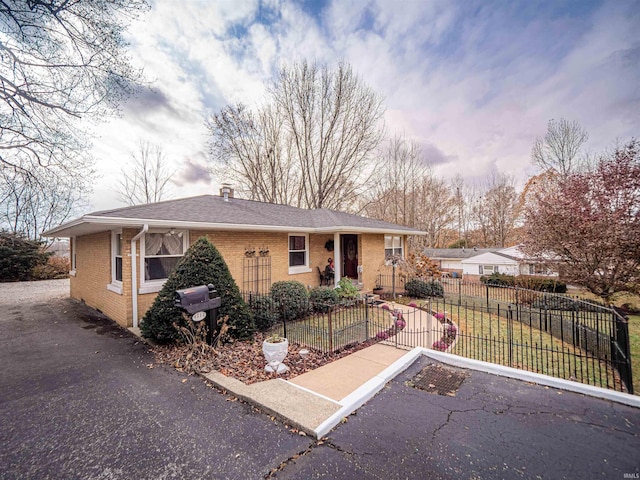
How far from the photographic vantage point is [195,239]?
8.49 m

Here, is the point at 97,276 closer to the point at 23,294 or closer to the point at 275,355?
the point at 275,355

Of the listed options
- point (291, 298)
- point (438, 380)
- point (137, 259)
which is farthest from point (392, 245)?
point (137, 259)

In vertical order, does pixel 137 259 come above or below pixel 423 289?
above

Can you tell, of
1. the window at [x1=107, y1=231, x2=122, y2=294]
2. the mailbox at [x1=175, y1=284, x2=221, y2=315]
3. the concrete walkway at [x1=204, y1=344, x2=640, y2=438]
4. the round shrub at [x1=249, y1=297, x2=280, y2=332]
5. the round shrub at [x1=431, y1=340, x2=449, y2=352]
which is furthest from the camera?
the window at [x1=107, y1=231, x2=122, y2=294]

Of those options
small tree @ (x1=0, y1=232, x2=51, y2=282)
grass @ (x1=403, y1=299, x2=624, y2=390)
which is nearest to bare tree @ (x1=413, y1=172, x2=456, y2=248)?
grass @ (x1=403, y1=299, x2=624, y2=390)

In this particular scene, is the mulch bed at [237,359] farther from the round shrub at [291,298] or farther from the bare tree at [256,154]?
the bare tree at [256,154]

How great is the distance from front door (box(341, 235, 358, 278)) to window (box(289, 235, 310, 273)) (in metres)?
2.61

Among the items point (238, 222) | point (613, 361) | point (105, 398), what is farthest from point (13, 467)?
point (613, 361)

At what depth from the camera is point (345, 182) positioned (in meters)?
21.3

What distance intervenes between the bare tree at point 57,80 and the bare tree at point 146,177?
19820 mm

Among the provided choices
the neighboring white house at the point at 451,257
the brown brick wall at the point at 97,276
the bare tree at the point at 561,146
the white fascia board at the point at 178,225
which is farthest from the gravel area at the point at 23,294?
the bare tree at the point at 561,146

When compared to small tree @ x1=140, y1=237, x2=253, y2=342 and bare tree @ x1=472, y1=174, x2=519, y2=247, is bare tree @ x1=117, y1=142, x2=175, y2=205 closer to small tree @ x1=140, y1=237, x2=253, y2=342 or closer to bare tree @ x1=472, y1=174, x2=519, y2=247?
small tree @ x1=140, y1=237, x2=253, y2=342

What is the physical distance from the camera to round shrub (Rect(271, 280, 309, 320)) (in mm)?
7973

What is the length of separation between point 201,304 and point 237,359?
4.17ft
